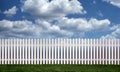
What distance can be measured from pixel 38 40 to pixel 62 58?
1923 mm

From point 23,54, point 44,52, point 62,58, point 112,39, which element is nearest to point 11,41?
point 23,54

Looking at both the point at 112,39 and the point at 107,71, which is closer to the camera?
the point at 107,71

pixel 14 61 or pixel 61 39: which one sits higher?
pixel 61 39

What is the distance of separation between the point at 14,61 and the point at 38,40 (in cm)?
208

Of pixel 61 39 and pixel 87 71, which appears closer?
pixel 87 71

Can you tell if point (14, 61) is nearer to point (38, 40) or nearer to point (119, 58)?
point (38, 40)

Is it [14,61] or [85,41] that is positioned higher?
[85,41]

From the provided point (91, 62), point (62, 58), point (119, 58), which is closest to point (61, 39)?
point (62, 58)

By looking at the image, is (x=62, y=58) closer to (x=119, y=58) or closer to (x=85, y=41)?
(x=85, y=41)

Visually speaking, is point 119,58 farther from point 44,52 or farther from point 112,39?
point 44,52

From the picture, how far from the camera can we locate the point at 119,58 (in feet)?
59.3

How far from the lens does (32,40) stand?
18.0 meters

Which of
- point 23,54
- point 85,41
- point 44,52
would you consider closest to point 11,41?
point 23,54

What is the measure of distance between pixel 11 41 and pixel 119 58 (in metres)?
7.07
